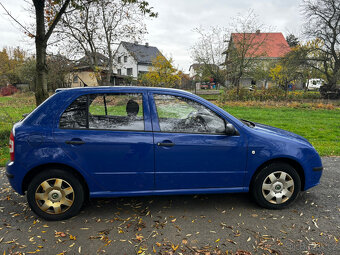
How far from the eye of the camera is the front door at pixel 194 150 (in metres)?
3.20

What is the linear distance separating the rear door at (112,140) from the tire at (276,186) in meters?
1.57

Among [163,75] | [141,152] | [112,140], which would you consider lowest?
[141,152]

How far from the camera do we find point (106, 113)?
131 inches

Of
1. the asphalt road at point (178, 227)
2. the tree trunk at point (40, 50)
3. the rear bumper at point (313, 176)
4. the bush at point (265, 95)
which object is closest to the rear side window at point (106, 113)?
the asphalt road at point (178, 227)

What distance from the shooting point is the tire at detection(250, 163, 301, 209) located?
3.41m

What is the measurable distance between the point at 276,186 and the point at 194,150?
53.6 inches

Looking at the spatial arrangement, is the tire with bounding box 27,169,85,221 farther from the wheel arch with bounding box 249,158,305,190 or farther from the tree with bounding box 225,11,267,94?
the tree with bounding box 225,11,267,94

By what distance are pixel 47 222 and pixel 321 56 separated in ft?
86.4

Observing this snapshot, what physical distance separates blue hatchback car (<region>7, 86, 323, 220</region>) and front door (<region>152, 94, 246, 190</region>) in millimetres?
14

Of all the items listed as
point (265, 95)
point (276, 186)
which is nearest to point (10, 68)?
point (265, 95)

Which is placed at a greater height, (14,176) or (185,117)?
(185,117)

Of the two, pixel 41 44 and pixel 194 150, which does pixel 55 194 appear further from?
pixel 41 44

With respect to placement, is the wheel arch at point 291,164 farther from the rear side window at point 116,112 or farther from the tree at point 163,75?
the tree at point 163,75

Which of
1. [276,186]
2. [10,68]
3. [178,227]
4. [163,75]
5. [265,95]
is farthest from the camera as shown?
[10,68]
